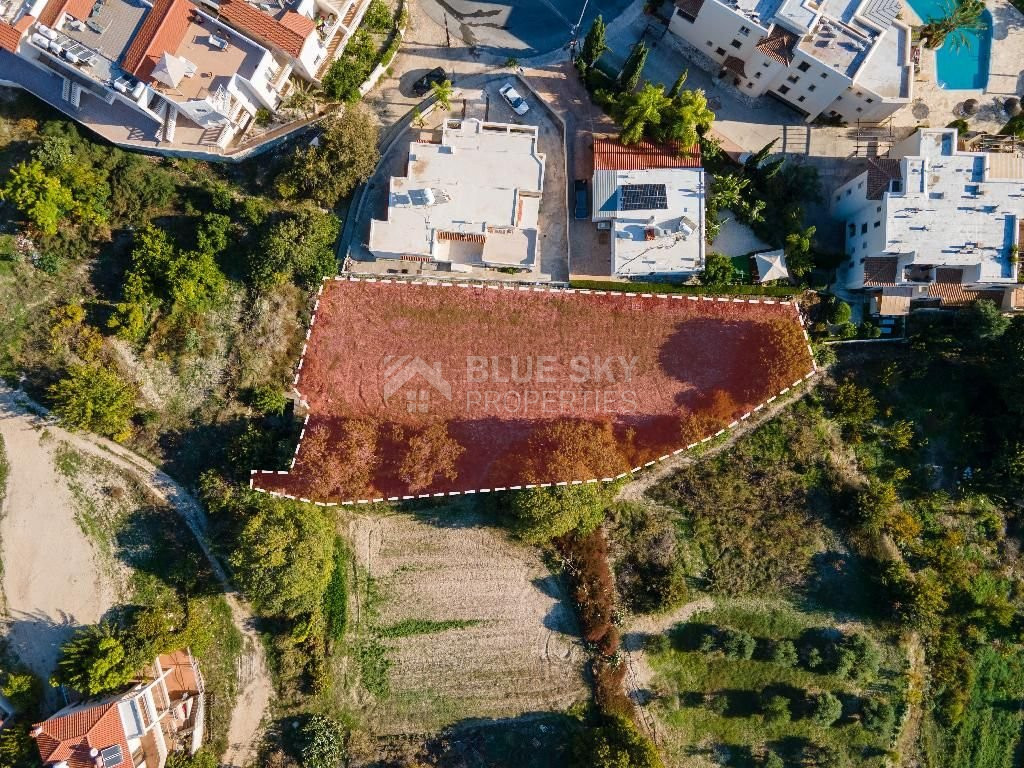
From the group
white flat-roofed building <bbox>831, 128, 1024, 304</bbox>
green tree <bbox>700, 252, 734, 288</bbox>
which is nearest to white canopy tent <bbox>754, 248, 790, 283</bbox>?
green tree <bbox>700, 252, 734, 288</bbox>

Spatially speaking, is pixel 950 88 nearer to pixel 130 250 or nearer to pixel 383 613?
pixel 383 613

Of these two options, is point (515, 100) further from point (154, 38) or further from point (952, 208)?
point (952, 208)

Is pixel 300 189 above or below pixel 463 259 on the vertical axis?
above

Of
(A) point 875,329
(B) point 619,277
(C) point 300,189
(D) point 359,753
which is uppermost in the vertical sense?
(C) point 300,189

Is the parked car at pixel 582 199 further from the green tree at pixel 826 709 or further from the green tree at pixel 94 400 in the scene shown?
the green tree at pixel 826 709

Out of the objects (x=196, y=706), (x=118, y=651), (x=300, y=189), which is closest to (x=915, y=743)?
(x=196, y=706)

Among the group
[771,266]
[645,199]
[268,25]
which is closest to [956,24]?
[771,266]
